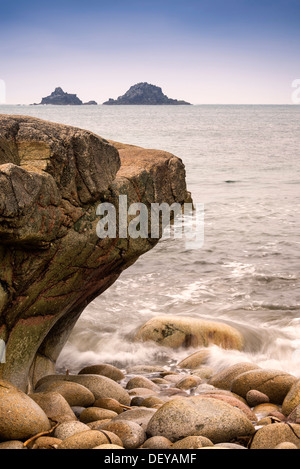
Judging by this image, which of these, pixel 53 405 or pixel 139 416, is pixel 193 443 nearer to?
pixel 139 416

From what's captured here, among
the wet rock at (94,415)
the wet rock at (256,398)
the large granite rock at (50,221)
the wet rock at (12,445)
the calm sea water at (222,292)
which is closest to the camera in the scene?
the wet rock at (12,445)

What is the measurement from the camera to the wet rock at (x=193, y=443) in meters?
4.03

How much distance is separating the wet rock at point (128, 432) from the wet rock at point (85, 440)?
0.37 m

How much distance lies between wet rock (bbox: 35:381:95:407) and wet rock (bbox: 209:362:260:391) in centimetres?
187

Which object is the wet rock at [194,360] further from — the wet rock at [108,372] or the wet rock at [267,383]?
the wet rock at [267,383]

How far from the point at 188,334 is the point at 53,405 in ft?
13.3

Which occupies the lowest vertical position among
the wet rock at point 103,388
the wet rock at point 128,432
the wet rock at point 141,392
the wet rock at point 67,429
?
the wet rock at point 141,392

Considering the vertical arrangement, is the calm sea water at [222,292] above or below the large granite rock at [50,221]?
below

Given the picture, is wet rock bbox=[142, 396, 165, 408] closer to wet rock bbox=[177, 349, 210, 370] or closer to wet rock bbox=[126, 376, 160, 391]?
wet rock bbox=[126, 376, 160, 391]

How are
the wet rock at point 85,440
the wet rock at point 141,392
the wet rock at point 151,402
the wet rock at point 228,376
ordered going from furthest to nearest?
the wet rock at point 228,376 → the wet rock at point 141,392 → the wet rock at point 151,402 → the wet rock at point 85,440

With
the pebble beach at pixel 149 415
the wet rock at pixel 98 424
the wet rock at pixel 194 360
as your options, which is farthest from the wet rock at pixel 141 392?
the wet rock at pixel 194 360

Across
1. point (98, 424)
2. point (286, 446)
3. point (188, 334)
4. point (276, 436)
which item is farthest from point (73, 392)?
point (188, 334)

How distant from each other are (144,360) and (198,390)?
1918mm
